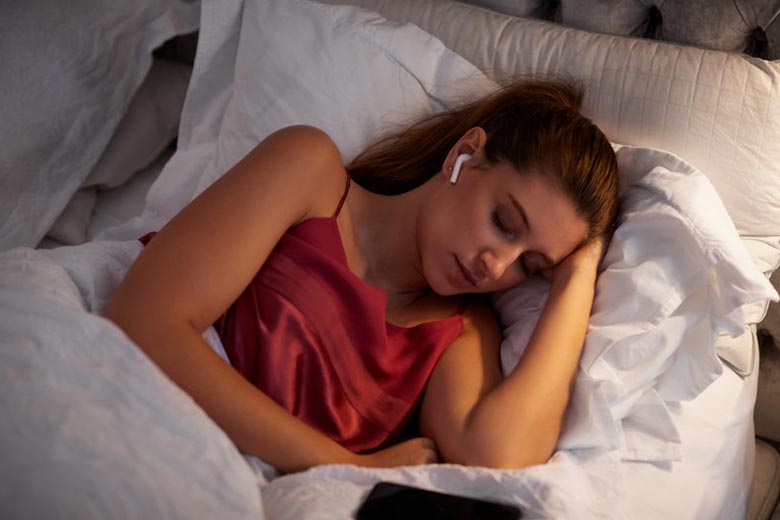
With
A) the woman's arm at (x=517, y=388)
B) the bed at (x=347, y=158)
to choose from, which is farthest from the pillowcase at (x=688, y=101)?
the woman's arm at (x=517, y=388)

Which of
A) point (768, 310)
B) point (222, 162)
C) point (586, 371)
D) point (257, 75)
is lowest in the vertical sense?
point (768, 310)

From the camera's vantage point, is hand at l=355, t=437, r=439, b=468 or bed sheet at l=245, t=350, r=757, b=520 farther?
hand at l=355, t=437, r=439, b=468

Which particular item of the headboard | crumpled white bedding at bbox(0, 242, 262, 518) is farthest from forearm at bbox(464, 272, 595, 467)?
the headboard

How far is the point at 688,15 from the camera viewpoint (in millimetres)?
1341

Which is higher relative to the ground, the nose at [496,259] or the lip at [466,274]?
the nose at [496,259]

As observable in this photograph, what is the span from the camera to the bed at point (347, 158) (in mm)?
859

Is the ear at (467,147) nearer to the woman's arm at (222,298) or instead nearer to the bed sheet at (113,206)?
the woman's arm at (222,298)

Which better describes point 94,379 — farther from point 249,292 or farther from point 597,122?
point 597,122

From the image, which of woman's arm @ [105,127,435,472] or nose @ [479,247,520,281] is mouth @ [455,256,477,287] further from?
woman's arm @ [105,127,435,472]

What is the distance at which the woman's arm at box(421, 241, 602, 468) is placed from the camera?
107 centimetres

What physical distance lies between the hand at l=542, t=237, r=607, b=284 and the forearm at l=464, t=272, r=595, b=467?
15mm

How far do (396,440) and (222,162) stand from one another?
0.59 meters

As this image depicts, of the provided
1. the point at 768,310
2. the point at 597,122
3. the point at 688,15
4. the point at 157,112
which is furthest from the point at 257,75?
the point at 768,310

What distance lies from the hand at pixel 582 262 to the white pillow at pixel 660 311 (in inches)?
0.7
